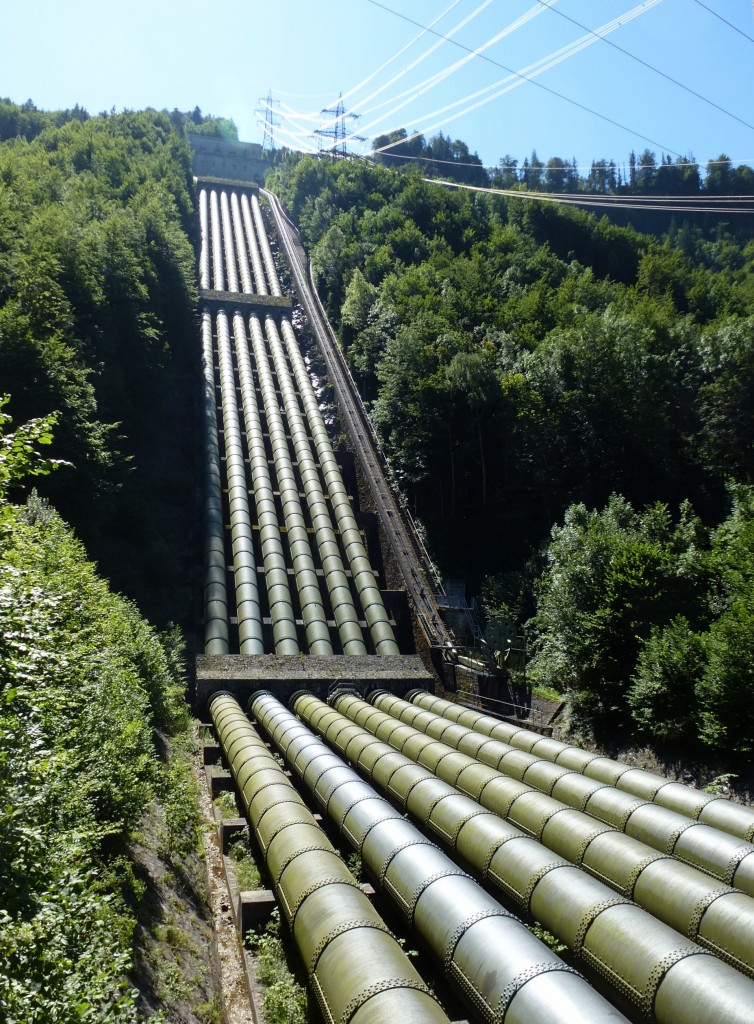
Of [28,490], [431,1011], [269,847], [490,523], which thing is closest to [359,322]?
[490,523]

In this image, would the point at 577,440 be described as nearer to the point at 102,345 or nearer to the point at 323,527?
the point at 323,527

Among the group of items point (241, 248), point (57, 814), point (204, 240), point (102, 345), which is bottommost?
point (57, 814)

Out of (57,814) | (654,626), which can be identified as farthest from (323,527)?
(57,814)

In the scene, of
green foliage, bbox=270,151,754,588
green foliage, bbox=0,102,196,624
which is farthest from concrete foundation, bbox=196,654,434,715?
green foliage, bbox=270,151,754,588

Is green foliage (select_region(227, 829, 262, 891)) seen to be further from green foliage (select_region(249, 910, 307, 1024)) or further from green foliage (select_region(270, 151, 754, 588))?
green foliage (select_region(270, 151, 754, 588))

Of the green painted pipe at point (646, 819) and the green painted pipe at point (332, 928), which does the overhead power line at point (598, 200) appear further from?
the green painted pipe at point (332, 928)

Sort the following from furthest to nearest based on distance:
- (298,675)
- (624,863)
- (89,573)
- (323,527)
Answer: (323,527) → (298,675) → (89,573) → (624,863)

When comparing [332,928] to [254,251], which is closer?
[332,928]

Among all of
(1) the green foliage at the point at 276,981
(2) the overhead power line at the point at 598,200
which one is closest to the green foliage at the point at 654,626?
(1) the green foliage at the point at 276,981
